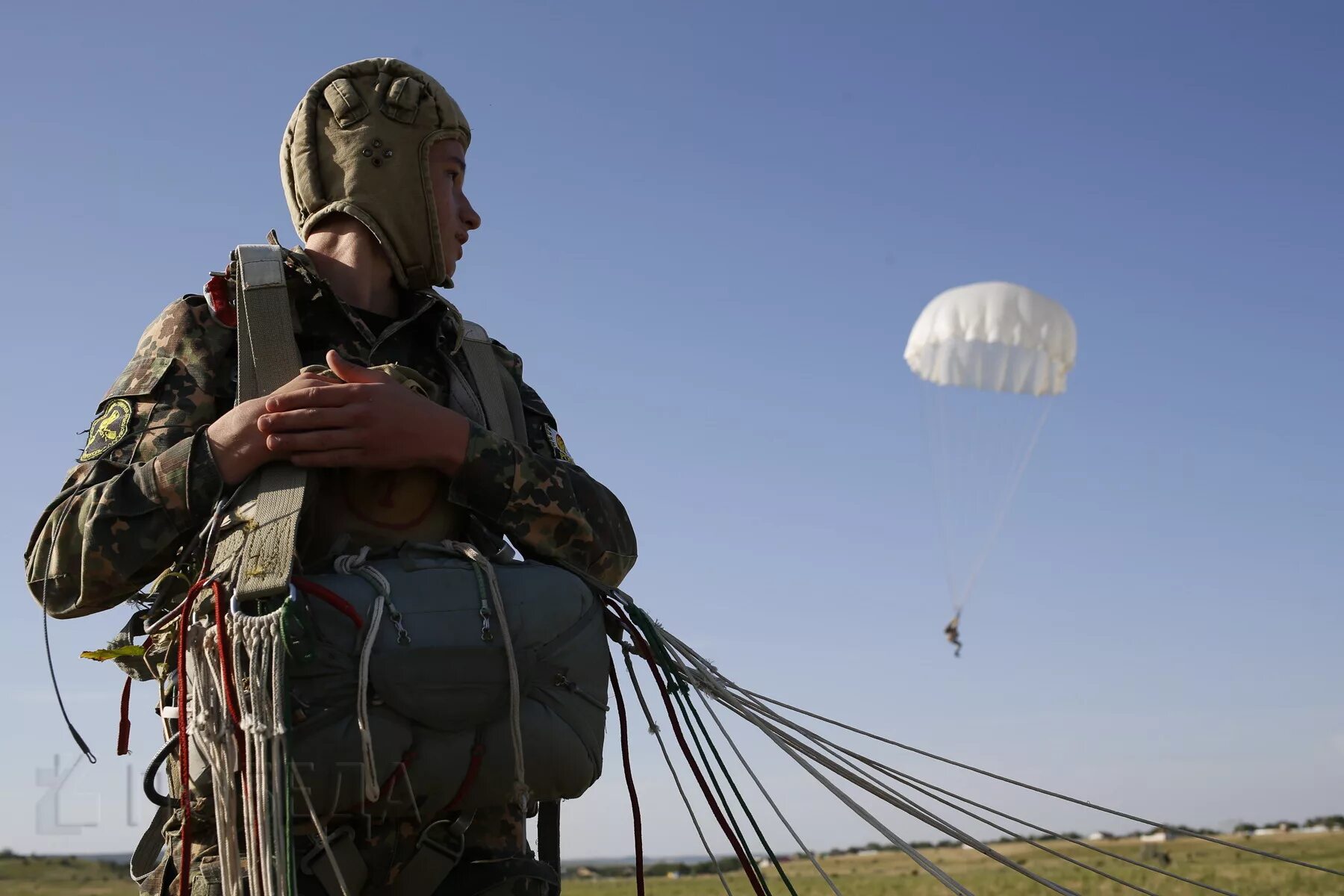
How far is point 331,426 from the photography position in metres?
3.02

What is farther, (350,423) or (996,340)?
(996,340)

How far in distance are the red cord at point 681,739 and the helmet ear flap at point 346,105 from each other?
1.46 meters

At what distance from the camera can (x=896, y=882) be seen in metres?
29.5

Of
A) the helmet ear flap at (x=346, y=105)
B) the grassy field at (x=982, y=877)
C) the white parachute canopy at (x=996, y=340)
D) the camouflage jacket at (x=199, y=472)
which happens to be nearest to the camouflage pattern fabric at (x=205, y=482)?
the camouflage jacket at (x=199, y=472)

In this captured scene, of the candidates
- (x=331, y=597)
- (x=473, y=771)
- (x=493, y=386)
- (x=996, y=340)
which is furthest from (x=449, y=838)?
(x=996, y=340)

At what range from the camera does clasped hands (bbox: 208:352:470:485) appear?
9.86ft

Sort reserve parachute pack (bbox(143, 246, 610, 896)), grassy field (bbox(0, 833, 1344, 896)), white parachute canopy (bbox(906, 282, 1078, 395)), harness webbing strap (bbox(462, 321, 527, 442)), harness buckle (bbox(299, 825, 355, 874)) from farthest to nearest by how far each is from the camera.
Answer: white parachute canopy (bbox(906, 282, 1078, 395)) < grassy field (bbox(0, 833, 1344, 896)) < harness webbing strap (bbox(462, 321, 527, 442)) < harness buckle (bbox(299, 825, 355, 874)) < reserve parachute pack (bbox(143, 246, 610, 896))

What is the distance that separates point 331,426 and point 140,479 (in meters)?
0.46

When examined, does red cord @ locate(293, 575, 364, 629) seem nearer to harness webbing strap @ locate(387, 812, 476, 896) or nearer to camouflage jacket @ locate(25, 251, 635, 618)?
camouflage jacket @ locate(25, 251, 635, 618)

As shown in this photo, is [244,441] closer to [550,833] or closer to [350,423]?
[350,423]

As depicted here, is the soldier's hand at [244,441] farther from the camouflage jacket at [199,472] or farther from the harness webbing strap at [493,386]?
the harness webbing strap at [493,386]

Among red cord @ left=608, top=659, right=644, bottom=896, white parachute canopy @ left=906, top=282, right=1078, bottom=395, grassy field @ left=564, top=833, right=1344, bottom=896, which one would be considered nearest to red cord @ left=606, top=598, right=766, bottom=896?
red cord @ left=608, top=659, right=644, bottom=896

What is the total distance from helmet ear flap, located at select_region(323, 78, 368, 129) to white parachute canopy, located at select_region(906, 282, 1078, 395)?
32.0 meters

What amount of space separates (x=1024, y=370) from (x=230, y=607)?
1364 inches
